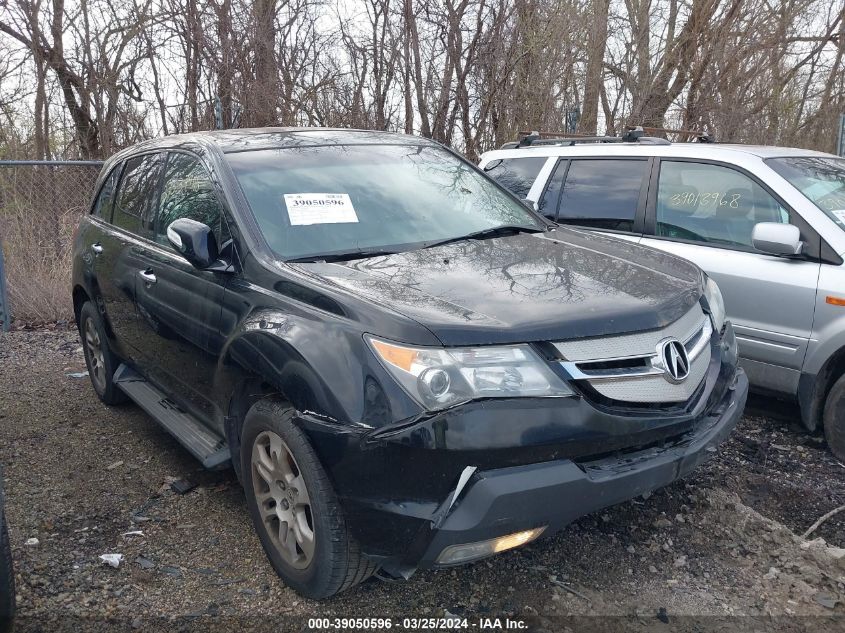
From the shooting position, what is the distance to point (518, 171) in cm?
574

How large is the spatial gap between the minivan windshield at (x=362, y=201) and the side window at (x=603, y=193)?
1.26 meters

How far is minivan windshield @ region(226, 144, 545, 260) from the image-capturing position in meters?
3.20

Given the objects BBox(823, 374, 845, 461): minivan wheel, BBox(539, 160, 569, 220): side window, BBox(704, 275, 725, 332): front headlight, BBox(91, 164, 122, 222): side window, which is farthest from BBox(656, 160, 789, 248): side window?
BBox(91, 164, 122, 222): side window

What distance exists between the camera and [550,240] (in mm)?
3520

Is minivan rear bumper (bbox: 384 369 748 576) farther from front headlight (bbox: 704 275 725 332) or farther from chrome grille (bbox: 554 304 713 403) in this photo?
front headlight (bbox: 704 275 725 332)

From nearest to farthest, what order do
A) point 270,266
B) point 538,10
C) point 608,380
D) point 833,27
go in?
point 608,380
point 270,266
point 538,10
point 833,27

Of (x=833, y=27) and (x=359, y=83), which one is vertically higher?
(x=833, y=27)

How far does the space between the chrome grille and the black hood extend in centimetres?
4

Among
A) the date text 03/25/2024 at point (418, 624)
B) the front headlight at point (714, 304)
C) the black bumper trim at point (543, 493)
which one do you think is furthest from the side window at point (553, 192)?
the date text 03/25/2024 at point (418, 624)

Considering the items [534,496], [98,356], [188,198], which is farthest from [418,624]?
[98,356]

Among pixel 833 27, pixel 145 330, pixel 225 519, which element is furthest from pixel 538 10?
pixel 225 519

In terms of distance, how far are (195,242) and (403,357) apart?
47.9 inches

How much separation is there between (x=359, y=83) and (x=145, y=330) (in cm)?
748

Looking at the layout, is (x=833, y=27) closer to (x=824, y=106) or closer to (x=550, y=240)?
(x=824, y=106)
